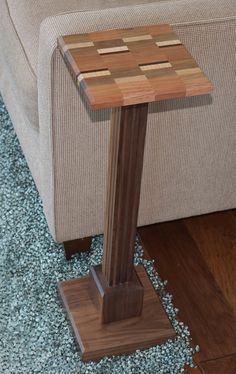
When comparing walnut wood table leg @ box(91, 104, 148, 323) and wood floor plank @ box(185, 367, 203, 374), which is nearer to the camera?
walnut wood table leg @ box(91, 104, 148, 323)

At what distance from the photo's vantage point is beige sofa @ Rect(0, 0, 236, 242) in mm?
1262

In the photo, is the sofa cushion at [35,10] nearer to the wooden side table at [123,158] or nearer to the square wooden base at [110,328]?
the wooden side table at [123,158]

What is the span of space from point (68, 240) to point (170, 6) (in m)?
0.57

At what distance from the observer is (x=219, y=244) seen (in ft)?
5.51

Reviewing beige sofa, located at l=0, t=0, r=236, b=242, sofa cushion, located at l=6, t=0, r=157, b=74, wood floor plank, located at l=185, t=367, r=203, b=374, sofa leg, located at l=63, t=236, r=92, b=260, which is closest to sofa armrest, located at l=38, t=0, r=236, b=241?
beige sofa, located at l=0, t=0, r=236, b=242

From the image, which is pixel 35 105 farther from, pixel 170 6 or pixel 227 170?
pixel 227 170

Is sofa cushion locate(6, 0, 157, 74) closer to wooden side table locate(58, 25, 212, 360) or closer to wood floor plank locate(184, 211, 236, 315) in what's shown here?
wooden side table locate(58, 25, 212, 360)

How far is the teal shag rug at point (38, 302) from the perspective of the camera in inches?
55.3

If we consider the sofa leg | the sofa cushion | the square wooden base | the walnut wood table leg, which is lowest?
the square wooden base

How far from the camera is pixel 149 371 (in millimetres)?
1401

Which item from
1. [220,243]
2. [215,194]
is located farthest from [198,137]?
[220,243]

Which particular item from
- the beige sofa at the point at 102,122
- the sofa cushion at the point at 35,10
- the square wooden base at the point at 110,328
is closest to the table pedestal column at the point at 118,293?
the square wooden base at the point at 110,328

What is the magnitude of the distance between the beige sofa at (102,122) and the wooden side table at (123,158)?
0.09 metres

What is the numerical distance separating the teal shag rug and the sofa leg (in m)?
0.02
